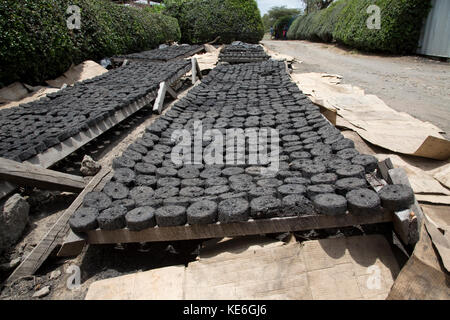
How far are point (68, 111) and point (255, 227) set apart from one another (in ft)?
13.8

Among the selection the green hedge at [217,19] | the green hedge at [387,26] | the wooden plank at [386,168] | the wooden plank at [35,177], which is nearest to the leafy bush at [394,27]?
the green hedge at [387,26]

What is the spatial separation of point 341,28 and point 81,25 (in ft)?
46.8

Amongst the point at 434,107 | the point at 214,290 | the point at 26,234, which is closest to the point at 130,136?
the point at 26,234

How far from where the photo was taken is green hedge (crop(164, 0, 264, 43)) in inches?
727

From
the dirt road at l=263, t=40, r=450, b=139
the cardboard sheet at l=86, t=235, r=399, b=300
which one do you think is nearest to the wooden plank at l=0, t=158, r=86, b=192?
the cardboard sheet at l=86, t=235, r=399, b=300

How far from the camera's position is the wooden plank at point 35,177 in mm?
2922

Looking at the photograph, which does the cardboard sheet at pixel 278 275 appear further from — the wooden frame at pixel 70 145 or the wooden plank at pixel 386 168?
the wooden frame at pixel 70 145

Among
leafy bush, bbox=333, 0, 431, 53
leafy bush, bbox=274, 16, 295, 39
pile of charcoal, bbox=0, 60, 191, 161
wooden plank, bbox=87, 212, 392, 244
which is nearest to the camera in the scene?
wooden plank, bbox=87, 212, 392, 244

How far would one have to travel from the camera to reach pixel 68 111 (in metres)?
5.08

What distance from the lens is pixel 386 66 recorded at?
11.1m

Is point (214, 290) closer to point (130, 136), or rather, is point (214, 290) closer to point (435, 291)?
point (435, 291)

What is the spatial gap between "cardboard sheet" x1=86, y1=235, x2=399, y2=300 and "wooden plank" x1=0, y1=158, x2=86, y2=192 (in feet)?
5.03

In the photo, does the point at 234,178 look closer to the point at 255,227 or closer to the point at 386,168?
the point at 255,227

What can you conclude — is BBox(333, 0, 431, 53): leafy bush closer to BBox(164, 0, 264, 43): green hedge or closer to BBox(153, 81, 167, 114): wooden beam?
BBox(164, 0, 264, 43): green hedge
